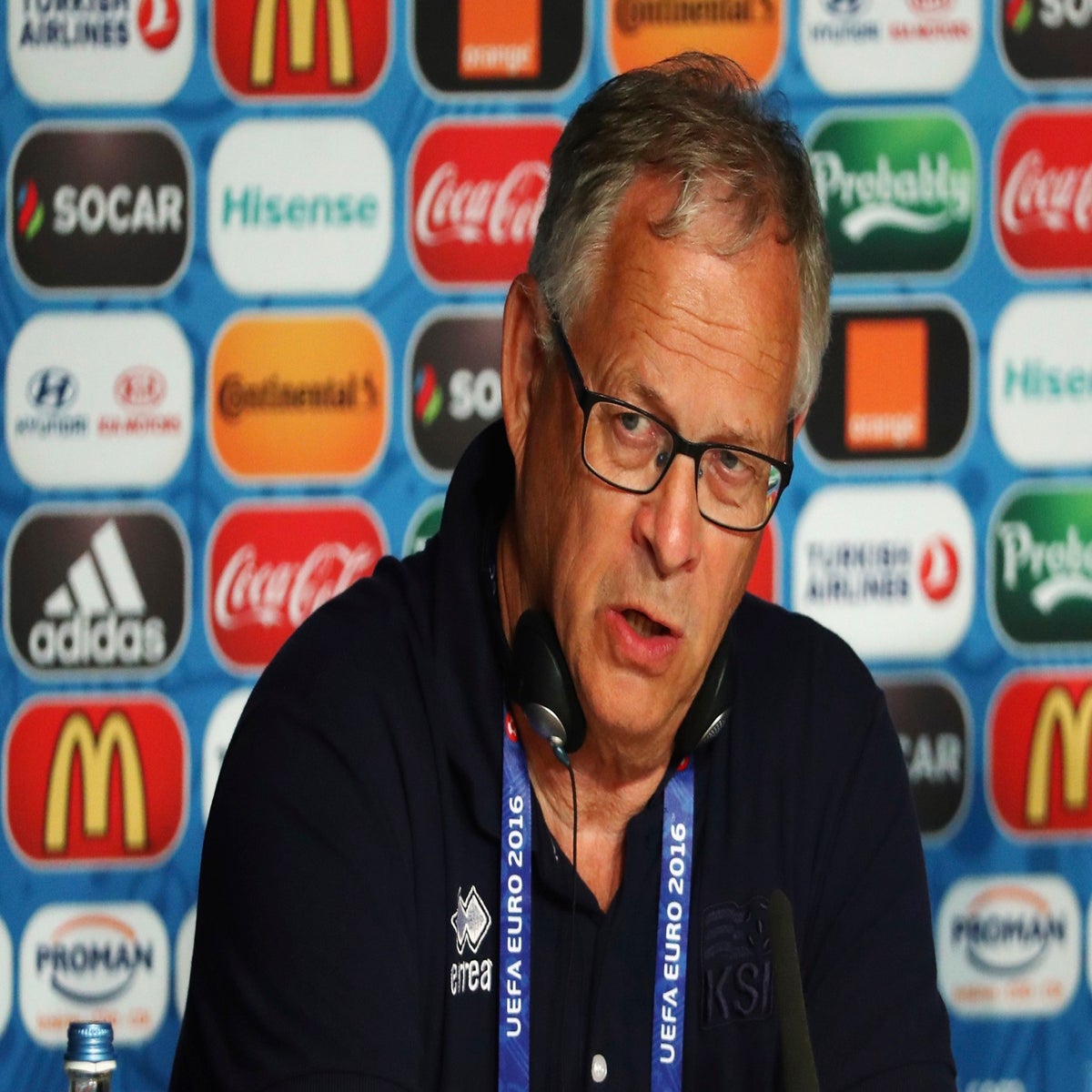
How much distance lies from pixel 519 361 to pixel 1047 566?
4.56 feet

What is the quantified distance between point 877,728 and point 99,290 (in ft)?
5.11

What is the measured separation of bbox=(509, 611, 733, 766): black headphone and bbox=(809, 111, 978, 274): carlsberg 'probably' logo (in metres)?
1.30

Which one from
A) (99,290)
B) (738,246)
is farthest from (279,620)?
(738,246)

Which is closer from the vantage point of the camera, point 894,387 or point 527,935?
point 527,935

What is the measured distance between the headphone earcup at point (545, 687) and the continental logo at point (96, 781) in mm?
1330

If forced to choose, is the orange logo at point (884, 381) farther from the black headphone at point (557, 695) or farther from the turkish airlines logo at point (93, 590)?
the black headphone at point (557, 695)

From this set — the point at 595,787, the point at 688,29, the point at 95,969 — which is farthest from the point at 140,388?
the point at 595,787

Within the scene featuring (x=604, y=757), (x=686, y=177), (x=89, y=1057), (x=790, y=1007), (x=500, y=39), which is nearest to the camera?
(x=89, y=1057)

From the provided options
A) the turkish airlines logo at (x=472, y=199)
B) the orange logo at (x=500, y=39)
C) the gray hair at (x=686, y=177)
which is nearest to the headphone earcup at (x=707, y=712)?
the gray hair at (x=686, y=177)

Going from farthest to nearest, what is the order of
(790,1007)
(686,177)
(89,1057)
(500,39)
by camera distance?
(500,39) → (686,177) → (790,1007) → (89,1057)

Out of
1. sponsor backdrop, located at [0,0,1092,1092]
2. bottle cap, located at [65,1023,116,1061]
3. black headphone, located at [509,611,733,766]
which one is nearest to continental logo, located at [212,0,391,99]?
sponsor backdrop, located at [0,0,1092,1092]

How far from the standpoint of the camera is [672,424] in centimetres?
128

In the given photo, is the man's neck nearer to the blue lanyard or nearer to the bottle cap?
the blue lanyard

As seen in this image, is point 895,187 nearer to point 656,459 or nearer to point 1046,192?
point 1046,192
